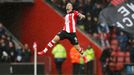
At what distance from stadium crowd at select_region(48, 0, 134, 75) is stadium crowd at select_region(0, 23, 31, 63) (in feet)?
10.4

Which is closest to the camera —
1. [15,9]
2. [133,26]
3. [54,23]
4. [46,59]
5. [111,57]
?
[133,26]

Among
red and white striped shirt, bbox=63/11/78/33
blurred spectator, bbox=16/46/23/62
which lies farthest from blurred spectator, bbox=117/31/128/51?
red and white striped shirt, bbox=63/11/78/33

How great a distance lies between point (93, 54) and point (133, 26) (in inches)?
330

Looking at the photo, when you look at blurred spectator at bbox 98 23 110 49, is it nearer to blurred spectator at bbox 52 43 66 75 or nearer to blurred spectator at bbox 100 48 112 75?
blurred spectator at bbox 100 48 112 75

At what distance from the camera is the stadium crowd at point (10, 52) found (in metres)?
27.0

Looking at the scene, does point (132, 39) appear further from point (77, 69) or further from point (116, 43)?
point (77, 69)

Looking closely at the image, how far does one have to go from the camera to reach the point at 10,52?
89.5ft

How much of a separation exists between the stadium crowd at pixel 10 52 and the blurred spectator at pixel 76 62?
8.05ft

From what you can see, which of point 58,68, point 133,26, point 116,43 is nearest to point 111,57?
point 116,43

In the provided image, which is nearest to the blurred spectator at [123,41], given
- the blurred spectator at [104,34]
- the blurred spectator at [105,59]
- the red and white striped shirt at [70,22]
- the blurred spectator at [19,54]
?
the blurred spectator at [104,34]

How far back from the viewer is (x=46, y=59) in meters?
28.0

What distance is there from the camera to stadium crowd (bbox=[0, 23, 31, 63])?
27.0 meters

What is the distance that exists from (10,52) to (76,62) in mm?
3229

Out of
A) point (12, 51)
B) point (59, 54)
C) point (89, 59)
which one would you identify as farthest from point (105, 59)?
point (12, 51)
